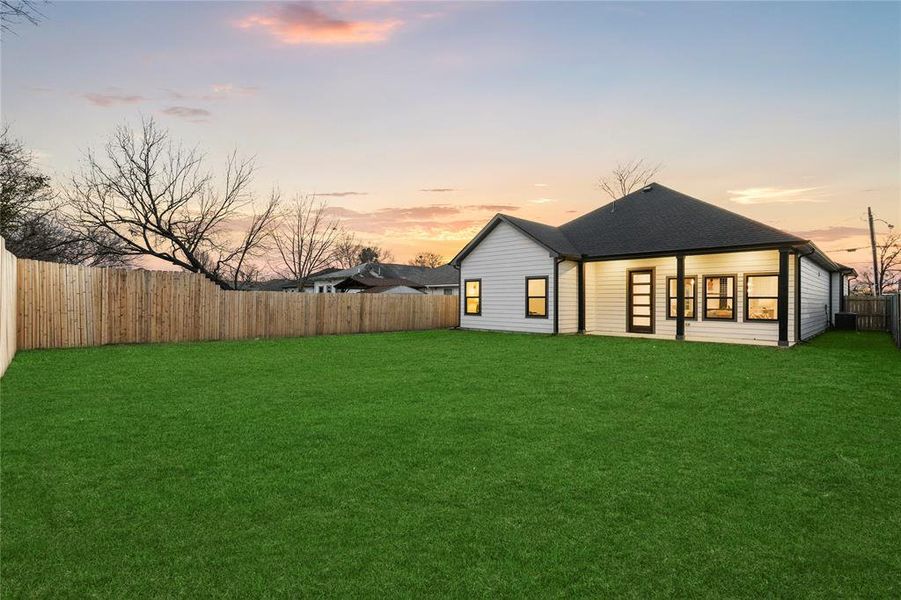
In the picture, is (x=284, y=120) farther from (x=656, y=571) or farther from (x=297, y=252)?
(x=297, y=252)

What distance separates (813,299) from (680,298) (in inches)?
238

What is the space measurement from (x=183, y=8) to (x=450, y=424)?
1207cm

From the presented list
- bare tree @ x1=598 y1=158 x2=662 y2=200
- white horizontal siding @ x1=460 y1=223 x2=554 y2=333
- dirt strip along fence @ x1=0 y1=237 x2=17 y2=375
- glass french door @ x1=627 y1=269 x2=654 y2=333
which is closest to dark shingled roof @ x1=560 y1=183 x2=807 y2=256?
glass french door @ x1=627 y1=269 x2=654 y2=333

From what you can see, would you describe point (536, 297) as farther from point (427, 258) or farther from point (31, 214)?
point (427, 258)

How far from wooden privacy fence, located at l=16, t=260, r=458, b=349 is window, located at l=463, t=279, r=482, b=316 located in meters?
2.95

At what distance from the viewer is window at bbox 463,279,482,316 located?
2075cm

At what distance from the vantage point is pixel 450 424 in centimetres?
551

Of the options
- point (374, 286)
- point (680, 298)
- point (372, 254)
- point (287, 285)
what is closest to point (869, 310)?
point (680, 298)

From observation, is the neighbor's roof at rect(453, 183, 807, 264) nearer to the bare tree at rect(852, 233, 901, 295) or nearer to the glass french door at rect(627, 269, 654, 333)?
the glass french door at rect(627, 269, 654, 333)

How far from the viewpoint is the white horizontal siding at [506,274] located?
1817 centimetres

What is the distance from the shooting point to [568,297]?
18125 millimetres

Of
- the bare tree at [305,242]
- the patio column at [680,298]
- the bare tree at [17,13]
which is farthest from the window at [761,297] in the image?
the bare tree at [305,242]

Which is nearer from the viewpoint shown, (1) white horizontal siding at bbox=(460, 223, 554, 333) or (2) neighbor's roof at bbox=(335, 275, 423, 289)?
(1) white horizontal siding at bbox=(460, 223, 554, 333)

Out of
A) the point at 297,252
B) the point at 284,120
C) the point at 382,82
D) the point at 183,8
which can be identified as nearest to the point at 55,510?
the point at 183,8
